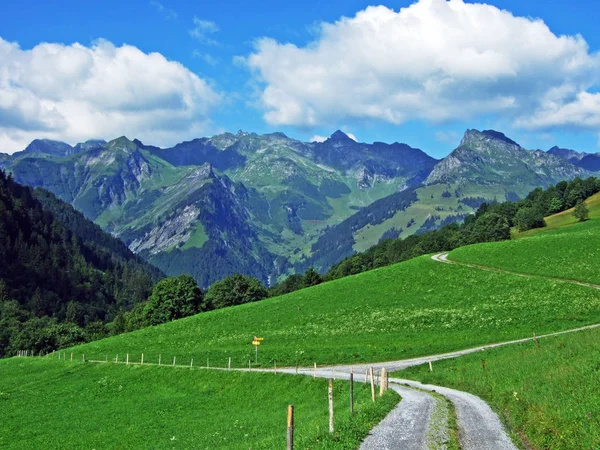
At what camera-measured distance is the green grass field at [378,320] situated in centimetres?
6312

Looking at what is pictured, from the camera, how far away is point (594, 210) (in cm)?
18338

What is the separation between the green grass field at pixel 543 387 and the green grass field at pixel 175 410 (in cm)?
670

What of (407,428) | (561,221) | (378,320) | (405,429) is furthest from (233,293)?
(405,429)

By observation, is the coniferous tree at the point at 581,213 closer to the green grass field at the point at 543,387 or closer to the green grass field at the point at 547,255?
the green grass field at the point at 547,255

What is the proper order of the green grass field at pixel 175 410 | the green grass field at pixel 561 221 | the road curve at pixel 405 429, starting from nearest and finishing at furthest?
1. the road curve at pixel 405 429
2. the green grass field at pixel 175 410
3. the green grass field at pixel 561 221

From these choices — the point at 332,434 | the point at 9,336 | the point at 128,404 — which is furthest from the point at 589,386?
the point at 9,336

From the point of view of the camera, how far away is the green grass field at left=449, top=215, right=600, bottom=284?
286 feet


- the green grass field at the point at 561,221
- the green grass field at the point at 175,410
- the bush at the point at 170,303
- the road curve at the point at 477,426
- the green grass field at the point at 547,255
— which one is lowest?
the green grass field at the point at 175,410

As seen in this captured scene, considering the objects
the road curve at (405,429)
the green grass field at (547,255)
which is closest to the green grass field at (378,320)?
the green grass field at (547,255)

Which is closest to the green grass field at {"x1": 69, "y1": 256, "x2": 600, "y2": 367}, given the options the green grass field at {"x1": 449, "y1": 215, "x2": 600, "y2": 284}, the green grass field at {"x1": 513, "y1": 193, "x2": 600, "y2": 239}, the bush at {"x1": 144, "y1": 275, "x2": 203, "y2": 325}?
the green grass field at {"x1": 449, "y1": 215, "x2": 600, "y2": 284}

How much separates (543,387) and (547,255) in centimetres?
7894

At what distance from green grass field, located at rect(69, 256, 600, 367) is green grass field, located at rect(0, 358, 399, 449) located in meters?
10.2

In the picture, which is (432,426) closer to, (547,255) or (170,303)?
(547,255)

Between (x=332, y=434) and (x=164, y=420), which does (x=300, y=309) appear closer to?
(x=164, y=420)
